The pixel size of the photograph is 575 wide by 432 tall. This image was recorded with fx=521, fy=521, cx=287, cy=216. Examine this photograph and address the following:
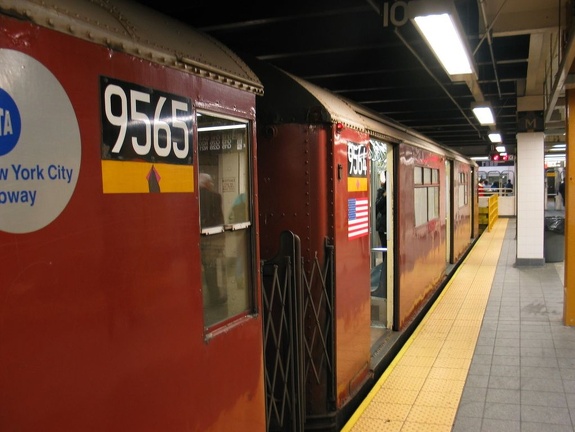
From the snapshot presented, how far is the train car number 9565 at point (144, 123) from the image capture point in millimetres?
1864

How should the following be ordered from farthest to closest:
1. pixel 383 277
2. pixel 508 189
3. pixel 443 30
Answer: pixel 508 189 → pixel 383 277 → pixel 443 30

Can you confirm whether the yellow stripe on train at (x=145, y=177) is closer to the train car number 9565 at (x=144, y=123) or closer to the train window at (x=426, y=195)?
the train car number 9565 at (x=144, y=123)

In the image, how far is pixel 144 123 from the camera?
2.03m

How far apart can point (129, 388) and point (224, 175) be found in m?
1.27

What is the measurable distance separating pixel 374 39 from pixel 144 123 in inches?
123

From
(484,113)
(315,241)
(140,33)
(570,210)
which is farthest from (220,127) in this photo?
(484,113)

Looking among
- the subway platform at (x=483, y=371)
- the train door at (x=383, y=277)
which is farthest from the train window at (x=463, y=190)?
the train door at (x=383, y=277)

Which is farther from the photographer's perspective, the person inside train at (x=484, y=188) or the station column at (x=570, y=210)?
the person inside train at (x=484, y=188)

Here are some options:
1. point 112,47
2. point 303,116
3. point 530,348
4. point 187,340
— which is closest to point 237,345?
point 187,340

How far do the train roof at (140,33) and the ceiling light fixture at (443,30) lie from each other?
116cm

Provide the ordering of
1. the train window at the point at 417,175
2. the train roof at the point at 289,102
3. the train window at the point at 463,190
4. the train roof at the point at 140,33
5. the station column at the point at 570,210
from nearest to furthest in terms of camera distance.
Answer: the train roof at the point at 140,33 → the train roof at the point at 289,102 → the station column at the point at 570,210 → the train window at the point at 417,175 → the train window at the point at 463,190

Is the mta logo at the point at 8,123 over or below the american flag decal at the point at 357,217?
over

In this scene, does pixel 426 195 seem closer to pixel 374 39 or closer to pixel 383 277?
pixel 383 277

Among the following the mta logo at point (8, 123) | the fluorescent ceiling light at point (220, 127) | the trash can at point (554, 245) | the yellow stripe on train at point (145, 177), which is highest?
the fluorescent ceiling light at point (220, 127)
